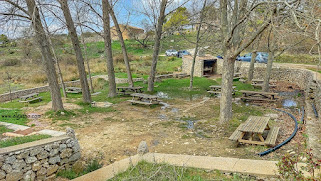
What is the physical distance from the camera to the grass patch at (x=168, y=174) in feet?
12.7

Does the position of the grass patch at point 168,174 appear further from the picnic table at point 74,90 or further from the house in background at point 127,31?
the picnic table at point 74,90

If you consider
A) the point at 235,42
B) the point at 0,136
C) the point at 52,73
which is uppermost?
the point at 235,42

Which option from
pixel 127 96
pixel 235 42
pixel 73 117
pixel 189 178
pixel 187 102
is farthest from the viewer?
pixel 127 96

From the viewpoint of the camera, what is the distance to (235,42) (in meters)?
8.25

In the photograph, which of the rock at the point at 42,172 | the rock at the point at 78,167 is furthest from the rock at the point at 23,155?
the rock at the point at 78,167

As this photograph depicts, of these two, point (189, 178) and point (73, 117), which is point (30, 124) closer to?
point (73, 117)

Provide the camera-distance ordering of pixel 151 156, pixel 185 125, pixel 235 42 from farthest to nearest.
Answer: pixel 185 125 → pixel 235 42 → pixel 151 156

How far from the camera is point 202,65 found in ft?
74.9

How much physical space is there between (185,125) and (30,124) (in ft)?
19.9

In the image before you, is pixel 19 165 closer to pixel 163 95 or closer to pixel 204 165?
pixel 204 165

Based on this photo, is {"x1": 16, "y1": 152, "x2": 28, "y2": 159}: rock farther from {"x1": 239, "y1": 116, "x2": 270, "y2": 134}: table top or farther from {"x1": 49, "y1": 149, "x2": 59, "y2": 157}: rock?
{"x1": 239, "y1": 116, "x2": 270, "y2": 134}: table top

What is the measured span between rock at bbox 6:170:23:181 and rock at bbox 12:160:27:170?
0.08 m

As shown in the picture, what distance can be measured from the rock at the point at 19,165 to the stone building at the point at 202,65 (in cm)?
2008

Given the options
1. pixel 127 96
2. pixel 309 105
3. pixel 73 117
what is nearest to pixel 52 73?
pixel 73 117
